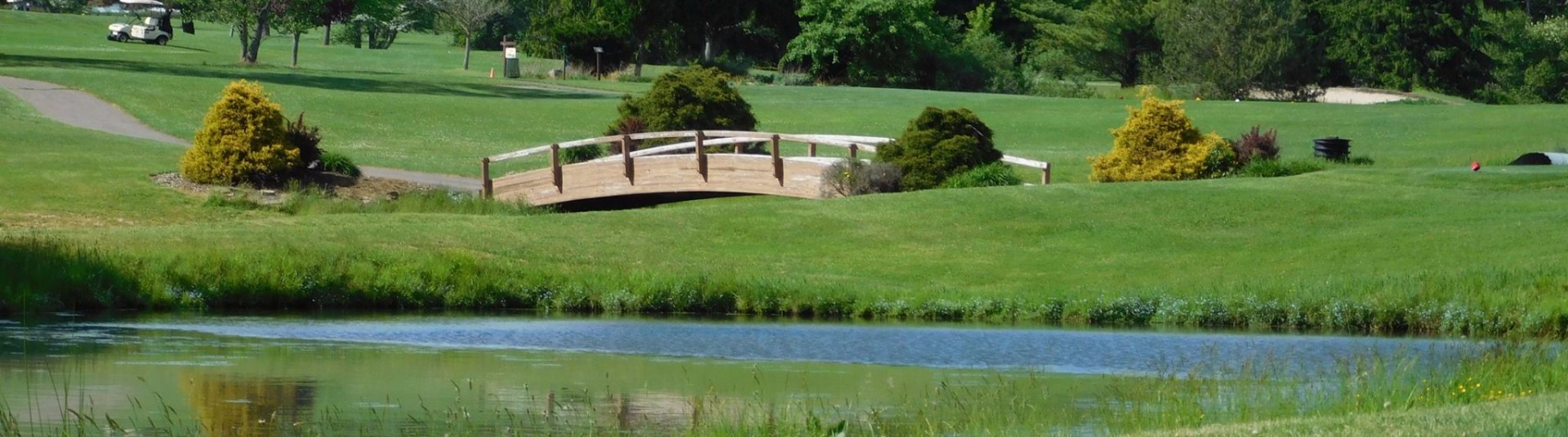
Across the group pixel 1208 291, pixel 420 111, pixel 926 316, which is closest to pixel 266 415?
pixel 926 316

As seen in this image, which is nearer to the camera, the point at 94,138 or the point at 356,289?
the point at 356,289

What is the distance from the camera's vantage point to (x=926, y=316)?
23.1 meters

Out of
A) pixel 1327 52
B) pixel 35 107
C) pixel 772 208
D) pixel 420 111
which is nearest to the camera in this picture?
pixel 772 208

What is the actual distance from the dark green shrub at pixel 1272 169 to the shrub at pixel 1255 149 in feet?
2.17

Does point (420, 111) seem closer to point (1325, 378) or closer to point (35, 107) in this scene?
point (35, 107)

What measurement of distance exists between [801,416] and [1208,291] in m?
10.8

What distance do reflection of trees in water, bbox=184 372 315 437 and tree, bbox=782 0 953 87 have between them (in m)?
65.7

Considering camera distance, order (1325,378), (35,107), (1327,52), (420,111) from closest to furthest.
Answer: (1325,378) → (35,107) → (420,111) → (1327,52)

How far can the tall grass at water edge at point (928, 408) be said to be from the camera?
1252 cm

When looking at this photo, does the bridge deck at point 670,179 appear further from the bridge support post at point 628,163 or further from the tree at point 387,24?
the tree at point 387,24

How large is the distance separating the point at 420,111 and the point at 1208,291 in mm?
39530

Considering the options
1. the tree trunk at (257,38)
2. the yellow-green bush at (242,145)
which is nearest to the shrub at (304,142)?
the yellow-green bush at (242,145)

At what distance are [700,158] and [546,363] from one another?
1795 centimetres

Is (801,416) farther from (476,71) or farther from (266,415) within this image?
(476,71)
